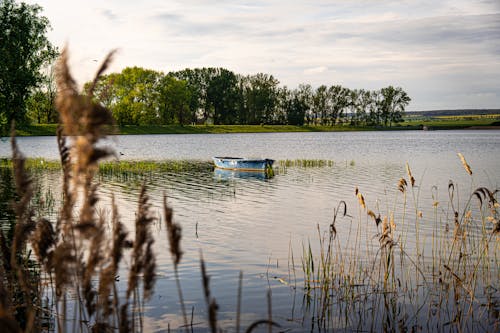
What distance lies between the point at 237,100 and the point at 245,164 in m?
106

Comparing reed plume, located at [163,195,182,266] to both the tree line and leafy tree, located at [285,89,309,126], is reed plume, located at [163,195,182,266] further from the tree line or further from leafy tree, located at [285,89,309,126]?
leafy tree, located at [285,89,309,126]

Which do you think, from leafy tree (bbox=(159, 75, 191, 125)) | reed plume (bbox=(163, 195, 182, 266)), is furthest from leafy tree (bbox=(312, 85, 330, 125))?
reed plume (bbox=(163, 195, 182, 266))

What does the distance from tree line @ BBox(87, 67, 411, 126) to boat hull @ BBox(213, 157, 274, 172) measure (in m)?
77.1

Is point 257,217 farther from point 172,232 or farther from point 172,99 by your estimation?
point 172,99

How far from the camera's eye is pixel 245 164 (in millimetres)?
40812

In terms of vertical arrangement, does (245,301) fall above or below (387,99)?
below

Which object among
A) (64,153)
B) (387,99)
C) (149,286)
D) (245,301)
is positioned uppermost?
(387,99)

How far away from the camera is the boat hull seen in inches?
1539

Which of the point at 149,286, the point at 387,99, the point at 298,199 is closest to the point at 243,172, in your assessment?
the point at 298,199

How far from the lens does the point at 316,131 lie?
481 feet

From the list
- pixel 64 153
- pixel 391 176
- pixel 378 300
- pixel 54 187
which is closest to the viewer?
pixel 64 153

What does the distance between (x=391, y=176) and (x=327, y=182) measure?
19.7 feet

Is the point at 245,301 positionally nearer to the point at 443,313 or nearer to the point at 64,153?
the point at 443,313

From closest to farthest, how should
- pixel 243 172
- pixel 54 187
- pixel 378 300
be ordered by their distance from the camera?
pixel 378 300, pixel 54 187, pixel 243 172
